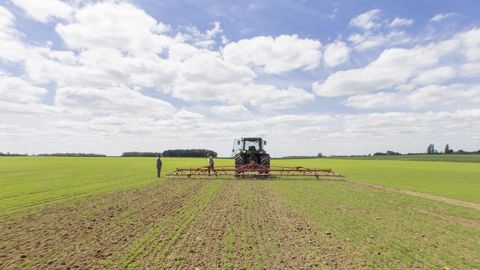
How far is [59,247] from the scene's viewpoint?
654 cm

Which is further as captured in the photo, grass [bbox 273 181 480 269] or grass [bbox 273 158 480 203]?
grass [bbox 273 158 480 203]

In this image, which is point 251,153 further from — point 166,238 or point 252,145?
point 166,238

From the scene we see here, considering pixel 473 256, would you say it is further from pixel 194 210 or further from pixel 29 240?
pixel 29 240

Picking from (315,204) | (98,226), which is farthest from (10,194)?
(315,204)

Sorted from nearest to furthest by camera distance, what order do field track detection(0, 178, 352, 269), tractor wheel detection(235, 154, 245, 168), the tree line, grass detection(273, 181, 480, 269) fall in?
1. field track detection(0, 178, 352, 269)
2. grass detection(273, 181, 480, 269)
3. tractor wheel detection(235, 154, 245, 168)
4. the tree line

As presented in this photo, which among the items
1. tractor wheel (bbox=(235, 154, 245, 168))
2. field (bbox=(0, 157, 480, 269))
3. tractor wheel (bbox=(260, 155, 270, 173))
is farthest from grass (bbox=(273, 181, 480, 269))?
tractor wheel (bbox=(235, 154, 245, 168))

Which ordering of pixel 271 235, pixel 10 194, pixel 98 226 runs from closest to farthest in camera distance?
pixel 271 235 < pixel 98 226 < pixel 10 194

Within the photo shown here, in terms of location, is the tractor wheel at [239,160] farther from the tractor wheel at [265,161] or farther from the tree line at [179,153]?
the tree line at [179,153]

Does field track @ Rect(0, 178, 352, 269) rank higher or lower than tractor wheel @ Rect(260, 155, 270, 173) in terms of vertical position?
lower

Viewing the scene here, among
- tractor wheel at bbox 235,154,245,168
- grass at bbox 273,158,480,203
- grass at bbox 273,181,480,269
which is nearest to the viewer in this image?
grass at bbox 273,181,480,269

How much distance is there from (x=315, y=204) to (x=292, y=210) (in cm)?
177

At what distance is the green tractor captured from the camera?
1018 inches

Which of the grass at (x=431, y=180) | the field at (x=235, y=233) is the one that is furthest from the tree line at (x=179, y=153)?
the field at (x=235, y=233)

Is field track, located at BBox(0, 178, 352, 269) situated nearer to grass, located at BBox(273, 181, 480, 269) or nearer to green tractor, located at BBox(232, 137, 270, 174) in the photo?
grass, located at BBox(273, 181, 480, 269)
